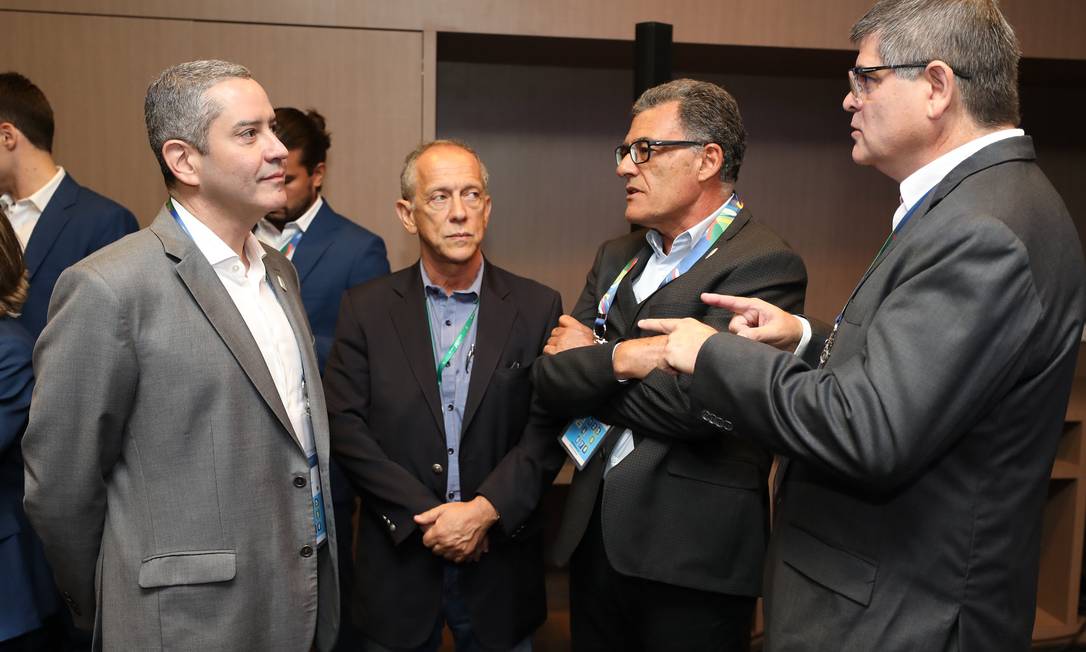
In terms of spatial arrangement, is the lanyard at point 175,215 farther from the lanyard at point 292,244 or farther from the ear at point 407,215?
the lanyard at point 292,244

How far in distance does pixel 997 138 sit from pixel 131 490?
170 cm

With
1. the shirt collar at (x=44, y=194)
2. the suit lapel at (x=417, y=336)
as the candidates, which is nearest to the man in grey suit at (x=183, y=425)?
the suit lapel at (x=417, y=336)

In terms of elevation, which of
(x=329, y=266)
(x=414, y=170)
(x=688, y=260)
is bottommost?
(x=329, y=266)

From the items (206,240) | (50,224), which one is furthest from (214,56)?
(206,240)

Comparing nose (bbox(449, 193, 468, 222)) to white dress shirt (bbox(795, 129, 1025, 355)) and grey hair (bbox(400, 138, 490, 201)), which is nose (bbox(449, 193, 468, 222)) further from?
white dress shirt (bbox(795, 129, 1025, 355))

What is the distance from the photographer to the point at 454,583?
236 cm

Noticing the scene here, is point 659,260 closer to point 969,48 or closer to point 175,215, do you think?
point 969,48

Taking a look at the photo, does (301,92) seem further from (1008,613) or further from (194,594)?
(1008,613)

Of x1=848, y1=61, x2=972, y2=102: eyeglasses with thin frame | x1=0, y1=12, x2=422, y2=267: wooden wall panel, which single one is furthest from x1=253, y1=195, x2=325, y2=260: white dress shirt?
x1=848, y1=61, x2=972, y2=102: eyeglasses with thin frame

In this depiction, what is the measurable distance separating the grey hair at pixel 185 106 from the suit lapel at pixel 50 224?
1.53 meters

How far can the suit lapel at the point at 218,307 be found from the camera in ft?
5.68

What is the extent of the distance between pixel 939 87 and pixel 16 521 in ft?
7.28

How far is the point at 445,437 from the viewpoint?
236 centimetres

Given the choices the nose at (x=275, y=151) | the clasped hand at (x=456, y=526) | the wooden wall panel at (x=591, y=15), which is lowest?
the clasped hand at (x=456, y=526)
